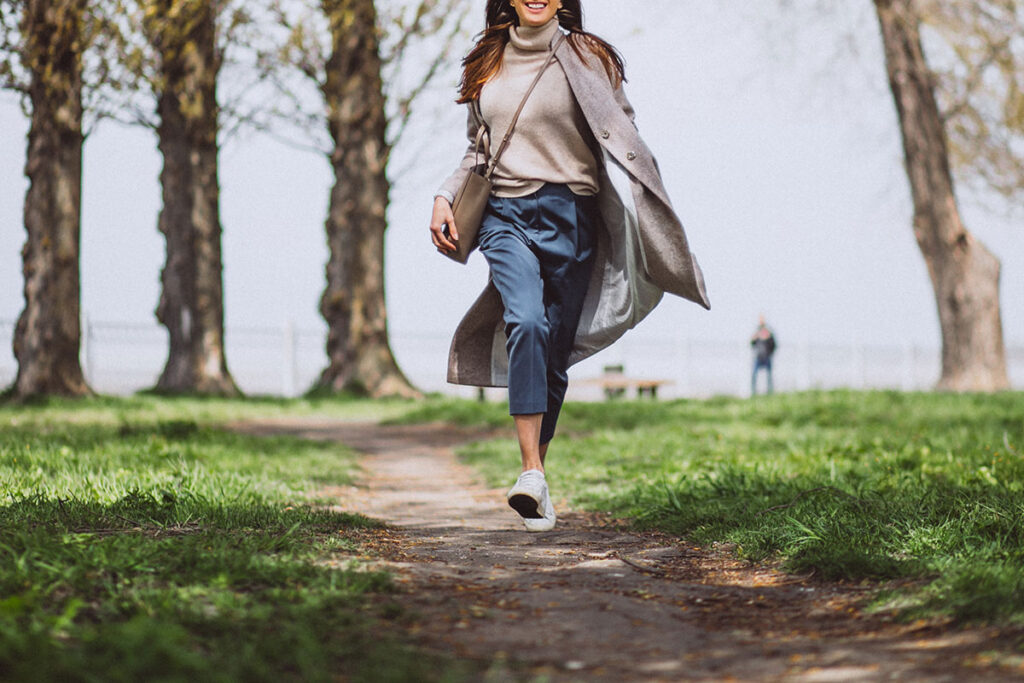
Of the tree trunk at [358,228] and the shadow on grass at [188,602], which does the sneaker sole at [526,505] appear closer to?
the shadow on grass at [188,602]

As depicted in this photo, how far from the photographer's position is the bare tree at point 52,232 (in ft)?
38.2

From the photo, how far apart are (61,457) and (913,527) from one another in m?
4.17

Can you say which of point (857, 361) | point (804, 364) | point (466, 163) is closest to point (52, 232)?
point (466, 163)

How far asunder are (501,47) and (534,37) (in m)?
0.14

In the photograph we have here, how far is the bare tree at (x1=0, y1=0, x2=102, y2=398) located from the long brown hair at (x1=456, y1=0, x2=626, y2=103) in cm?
900

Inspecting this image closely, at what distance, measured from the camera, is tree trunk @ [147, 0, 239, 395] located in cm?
1630

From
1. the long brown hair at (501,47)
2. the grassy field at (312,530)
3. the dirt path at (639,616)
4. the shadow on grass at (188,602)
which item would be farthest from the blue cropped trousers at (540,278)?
the shadow on grass at (188,602)

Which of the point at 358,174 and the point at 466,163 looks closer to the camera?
the point at 466,163

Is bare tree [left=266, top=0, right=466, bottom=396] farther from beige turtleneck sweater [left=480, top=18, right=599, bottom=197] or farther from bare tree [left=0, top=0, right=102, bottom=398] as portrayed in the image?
beige turtleneck sweater [left=480, top=18, right=599, bottom=197]

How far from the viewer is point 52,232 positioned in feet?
38.9

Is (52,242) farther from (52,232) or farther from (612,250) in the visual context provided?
(612,250)

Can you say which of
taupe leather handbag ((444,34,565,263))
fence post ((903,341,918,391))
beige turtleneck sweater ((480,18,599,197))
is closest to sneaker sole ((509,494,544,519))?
taupe leather handbag ((444,34,565,263))

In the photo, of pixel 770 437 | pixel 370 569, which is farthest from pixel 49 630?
pixel 770 437

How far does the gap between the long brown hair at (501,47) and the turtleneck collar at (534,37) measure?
0.25 feet
